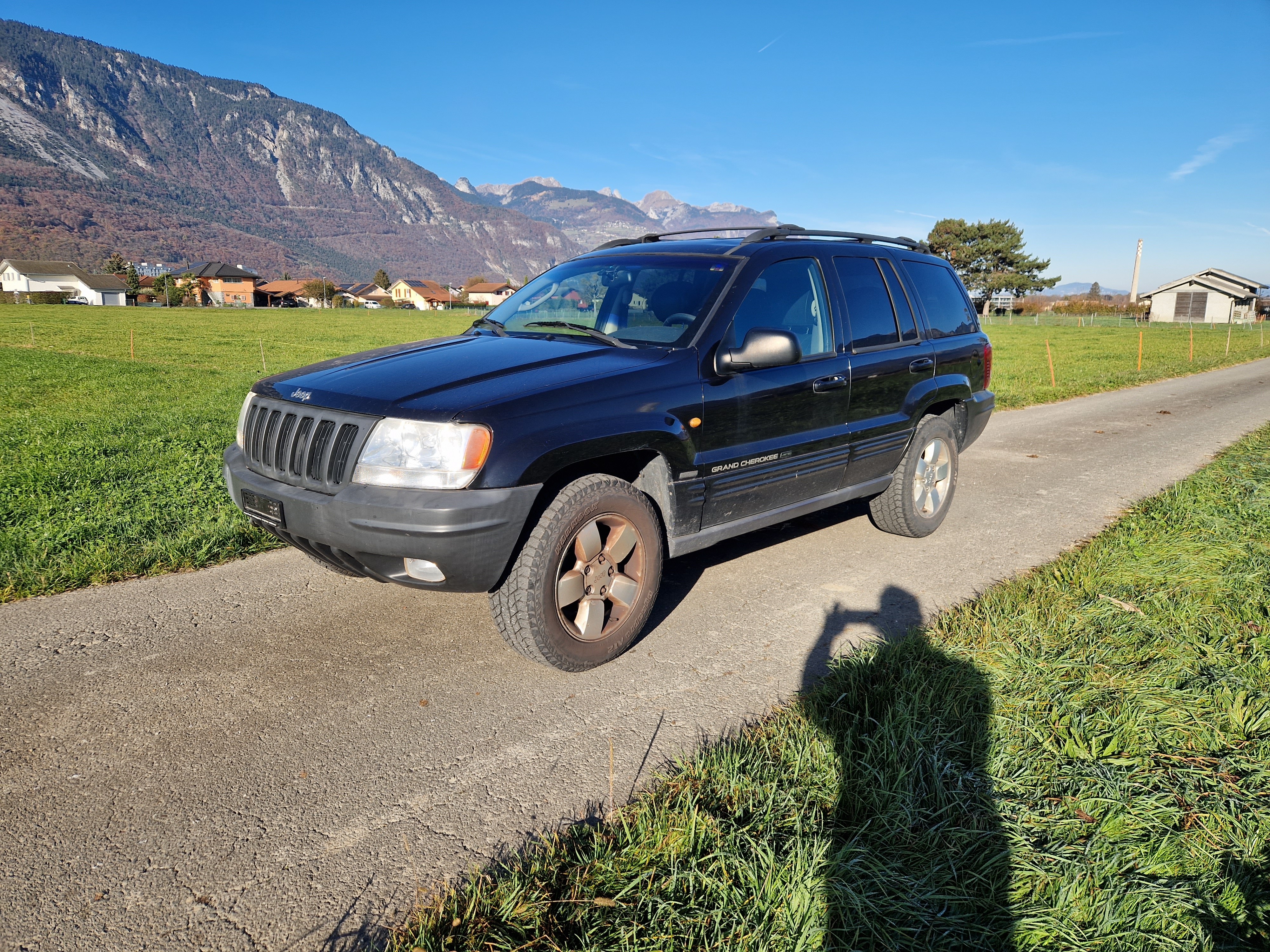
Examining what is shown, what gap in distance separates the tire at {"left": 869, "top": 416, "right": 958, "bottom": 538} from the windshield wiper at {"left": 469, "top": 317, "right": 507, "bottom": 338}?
8.94 ft

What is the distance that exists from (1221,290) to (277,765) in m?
88.8

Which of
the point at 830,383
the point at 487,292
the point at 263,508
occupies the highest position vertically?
the point at 487,292

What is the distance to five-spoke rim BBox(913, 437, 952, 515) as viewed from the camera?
5.44m

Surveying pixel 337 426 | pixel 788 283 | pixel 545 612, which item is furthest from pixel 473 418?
pixel 788 283

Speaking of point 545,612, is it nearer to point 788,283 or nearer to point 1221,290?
point 788,283

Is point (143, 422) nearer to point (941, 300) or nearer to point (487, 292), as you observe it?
point (941, 300)

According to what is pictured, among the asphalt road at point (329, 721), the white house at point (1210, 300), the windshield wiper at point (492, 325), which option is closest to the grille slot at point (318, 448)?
the asphalt road at point (329, 721)

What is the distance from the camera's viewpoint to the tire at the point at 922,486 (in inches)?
210

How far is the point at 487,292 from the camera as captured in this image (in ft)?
547

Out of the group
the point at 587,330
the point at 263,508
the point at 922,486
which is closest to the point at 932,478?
the point at 922,486

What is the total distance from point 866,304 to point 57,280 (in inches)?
6317

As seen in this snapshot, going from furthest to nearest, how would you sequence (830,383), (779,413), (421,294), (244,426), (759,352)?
(421,294)
(830,383)
(779,413)
(244,426)
(759,352)

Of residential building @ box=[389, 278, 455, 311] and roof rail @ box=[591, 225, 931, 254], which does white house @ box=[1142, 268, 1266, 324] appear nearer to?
roof rail @ box=[591, 225, 931, 254]

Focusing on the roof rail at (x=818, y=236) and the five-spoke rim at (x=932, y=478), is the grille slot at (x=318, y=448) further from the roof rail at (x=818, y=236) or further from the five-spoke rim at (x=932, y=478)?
the five-spoke rim at (x=932, y=478)
